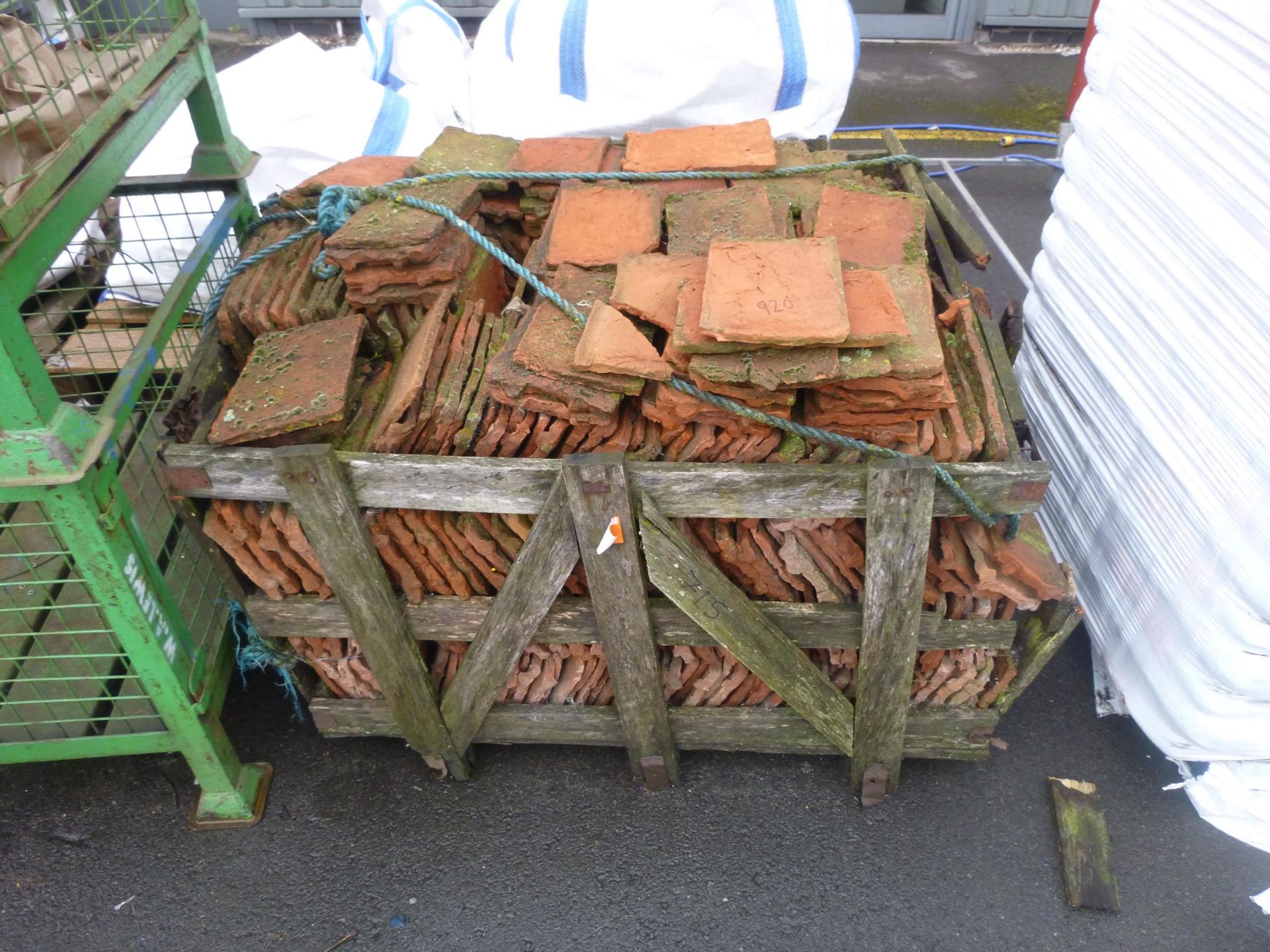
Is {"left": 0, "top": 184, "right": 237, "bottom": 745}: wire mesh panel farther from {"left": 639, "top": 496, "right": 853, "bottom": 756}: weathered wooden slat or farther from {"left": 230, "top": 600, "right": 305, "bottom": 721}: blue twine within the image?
A: {"left": 639, "top": 496, "right": 853, "bottom": 756}: weathered wooden slat

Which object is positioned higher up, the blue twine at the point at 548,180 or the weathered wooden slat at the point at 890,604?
the blue twine at the point at 548,180

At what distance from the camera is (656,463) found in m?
2.47

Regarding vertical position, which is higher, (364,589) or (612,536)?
(612,536)

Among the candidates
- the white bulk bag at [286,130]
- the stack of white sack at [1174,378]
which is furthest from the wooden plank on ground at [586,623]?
the white bulk bag at [286,130]

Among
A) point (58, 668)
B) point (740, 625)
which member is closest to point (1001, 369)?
point (740, 625)

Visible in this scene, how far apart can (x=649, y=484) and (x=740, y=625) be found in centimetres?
57

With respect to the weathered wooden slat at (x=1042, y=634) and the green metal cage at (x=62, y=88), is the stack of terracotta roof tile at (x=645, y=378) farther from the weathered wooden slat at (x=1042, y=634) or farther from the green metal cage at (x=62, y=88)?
→ the green metal cage at (x=62, y=88)

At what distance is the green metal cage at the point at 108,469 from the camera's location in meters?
2.18

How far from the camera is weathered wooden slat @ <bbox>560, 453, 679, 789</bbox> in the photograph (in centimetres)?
244

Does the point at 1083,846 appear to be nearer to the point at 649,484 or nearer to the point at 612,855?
the point at 612,855

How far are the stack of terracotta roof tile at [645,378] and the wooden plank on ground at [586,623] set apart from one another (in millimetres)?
55

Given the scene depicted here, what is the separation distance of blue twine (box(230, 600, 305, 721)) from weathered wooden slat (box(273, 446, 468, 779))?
388 millimetres

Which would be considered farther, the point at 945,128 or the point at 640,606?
the point at 945,128

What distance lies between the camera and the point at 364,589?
2727 millimetres
